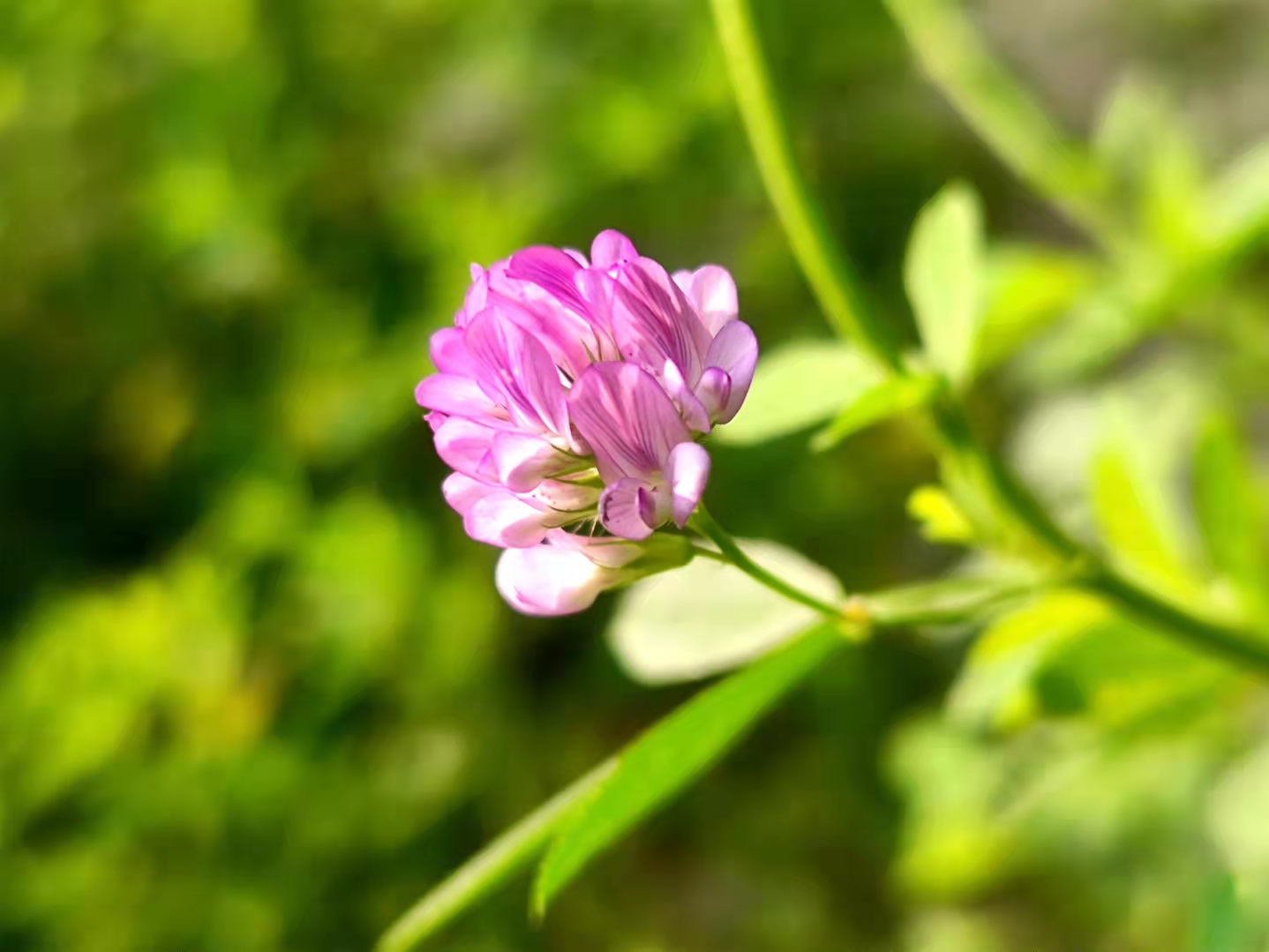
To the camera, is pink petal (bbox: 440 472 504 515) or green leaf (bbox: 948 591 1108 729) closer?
pink petal (bbox: 440 472 504 515)

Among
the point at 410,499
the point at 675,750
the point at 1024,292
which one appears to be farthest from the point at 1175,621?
the point at 410,499

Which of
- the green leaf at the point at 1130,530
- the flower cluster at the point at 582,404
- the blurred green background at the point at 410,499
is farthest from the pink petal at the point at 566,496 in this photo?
the blurred green background at the point at 410,499

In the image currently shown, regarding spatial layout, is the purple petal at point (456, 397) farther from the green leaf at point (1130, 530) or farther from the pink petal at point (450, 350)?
the green leaf at point (1130, 530)

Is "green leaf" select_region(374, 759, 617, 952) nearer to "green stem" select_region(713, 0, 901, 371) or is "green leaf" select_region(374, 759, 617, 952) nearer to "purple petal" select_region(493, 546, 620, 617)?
"purple petal" select_region(493, 546, 620, 617)

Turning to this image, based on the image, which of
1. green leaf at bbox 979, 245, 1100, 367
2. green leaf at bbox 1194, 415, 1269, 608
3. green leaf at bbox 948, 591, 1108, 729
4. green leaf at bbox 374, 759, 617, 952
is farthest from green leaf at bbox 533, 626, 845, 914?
green leaf at bbox 979, 245, 1100, 367

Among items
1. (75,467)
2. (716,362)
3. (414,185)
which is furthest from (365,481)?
(716,362)

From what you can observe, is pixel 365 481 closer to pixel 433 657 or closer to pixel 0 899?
pixel 433 657

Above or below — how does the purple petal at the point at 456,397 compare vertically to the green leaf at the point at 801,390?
above
